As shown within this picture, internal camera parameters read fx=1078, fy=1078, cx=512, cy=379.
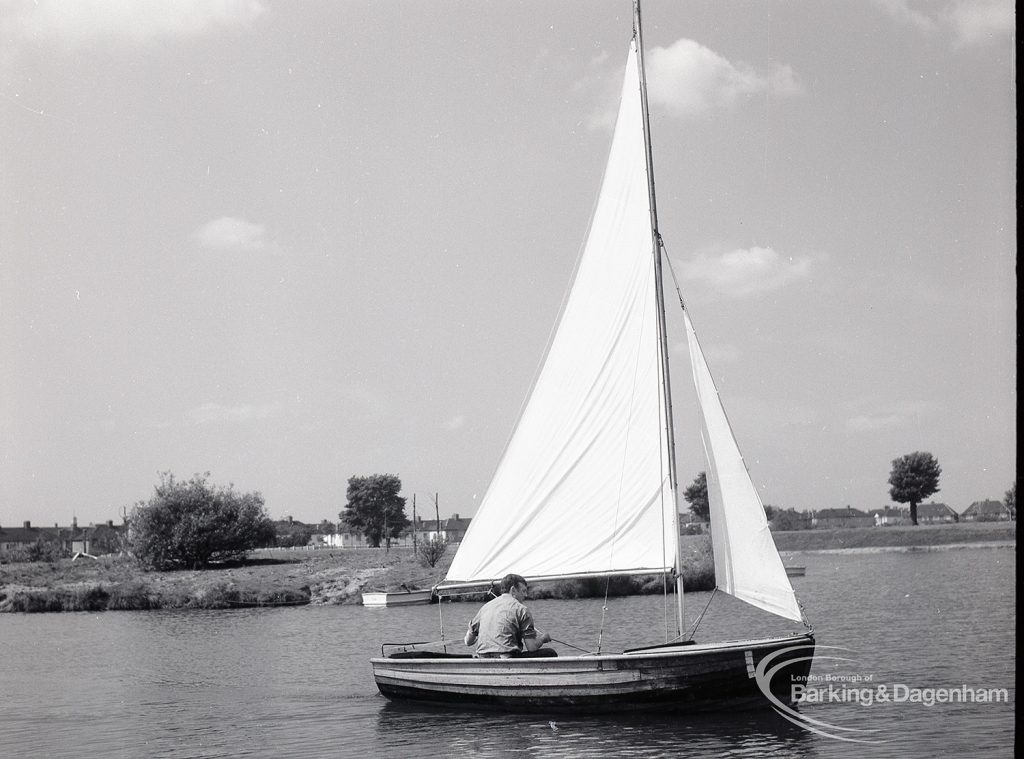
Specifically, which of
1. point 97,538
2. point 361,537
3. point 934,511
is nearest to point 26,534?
Result: point 97,538

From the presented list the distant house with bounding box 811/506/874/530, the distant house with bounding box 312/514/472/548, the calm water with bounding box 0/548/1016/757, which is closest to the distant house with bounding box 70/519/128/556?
the distant house with bounding box 312/514/472/548

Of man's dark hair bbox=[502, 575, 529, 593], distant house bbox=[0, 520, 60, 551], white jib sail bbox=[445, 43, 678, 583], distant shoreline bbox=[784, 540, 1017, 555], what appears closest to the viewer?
man's dark hair bbox=[502, 575, 529, 593]

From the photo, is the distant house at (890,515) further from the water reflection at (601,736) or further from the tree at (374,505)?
the water reflection at (601,736)

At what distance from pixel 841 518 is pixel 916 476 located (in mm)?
44003

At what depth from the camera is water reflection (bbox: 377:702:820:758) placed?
1752 cm

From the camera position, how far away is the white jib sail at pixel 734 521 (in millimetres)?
18891

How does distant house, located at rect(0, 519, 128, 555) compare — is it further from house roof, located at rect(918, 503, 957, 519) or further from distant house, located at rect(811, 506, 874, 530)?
house roof, located at rect(918, 503, 957, 519)

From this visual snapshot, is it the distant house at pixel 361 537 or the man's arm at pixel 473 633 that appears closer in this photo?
the man's arm at pixel 473 633

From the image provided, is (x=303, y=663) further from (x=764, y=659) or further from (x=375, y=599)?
(x=375, y=599)

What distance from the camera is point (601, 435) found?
20250 mm

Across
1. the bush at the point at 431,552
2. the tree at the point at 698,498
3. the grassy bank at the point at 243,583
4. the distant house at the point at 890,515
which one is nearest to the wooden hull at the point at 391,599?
the grassy bank at the point at 243,583

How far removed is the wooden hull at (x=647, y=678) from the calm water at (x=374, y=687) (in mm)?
367

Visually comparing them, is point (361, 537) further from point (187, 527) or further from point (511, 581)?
point (511, 581)

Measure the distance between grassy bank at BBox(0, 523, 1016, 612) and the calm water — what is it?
4912 mm
